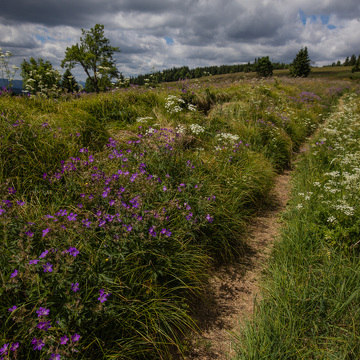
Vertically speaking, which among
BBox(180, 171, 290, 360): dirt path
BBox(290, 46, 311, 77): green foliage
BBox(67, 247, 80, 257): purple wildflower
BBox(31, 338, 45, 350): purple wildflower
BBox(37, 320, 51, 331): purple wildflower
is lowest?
BBox(180, 171, 290, 360): dirt path

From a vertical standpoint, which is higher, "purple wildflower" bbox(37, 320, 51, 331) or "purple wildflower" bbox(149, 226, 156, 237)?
"purple wildflower" bbox(149, 226, 156, 237)

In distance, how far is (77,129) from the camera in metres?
4.73

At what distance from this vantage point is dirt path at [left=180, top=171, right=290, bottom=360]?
2.56m

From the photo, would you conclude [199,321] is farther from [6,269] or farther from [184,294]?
[6,269]

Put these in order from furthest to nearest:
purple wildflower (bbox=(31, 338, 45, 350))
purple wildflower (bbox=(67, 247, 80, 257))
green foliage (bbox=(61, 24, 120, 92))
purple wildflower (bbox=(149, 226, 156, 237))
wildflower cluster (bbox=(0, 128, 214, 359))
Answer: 1. green foliage (bbox=(61, 24, 120, 92))
2. purple wildflower (bbox=(149, 226, 156, 237))
3. purple wildflower (bbox=(67, 247, 80, 257))
4. wildflower cluster (bbox=(0, 128, 214, 359))
5. purple wildflower (bbox=(31, 338, 45, 350))

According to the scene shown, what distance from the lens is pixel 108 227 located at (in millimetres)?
2385

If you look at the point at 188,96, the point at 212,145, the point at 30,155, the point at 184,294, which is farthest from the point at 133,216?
the point at 188,96

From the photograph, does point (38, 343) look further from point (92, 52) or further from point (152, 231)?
point (92, 52)

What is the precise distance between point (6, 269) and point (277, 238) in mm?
3938

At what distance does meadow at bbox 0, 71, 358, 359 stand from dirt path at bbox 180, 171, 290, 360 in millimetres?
175

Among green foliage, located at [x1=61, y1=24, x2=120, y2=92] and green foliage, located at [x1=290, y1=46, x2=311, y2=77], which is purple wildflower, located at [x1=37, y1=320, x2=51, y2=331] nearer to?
green foliage, located at [x1=61, y1=24, x2=120, y2=92]

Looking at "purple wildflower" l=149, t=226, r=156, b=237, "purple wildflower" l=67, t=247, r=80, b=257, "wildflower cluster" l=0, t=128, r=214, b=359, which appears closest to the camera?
"wildflower cluster" l=0, t=128, r=214, b=359

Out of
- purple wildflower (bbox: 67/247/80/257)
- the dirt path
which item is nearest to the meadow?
purple wildflower (bbox: 67/247/80/257)

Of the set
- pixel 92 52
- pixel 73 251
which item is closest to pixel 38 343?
pixel 73 251
